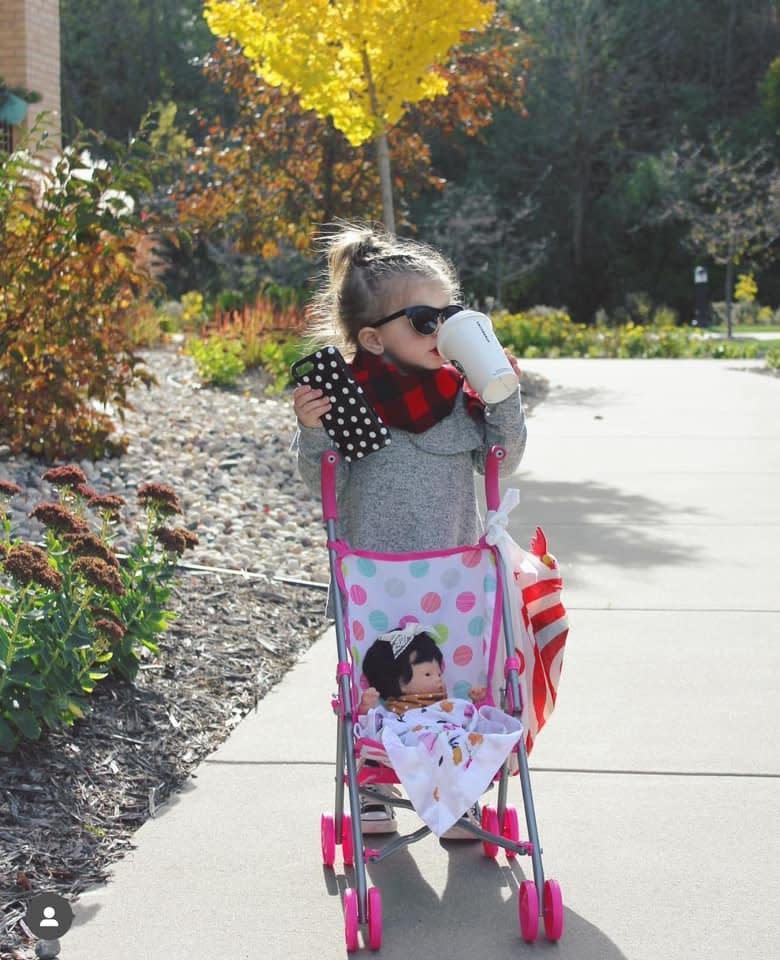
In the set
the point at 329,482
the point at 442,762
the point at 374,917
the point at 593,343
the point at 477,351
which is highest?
the point at 477,351

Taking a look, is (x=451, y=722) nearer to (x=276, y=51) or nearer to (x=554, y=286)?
(x=276, y=51)

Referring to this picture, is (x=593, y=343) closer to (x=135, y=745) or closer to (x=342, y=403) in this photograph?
(x=135, y=745)

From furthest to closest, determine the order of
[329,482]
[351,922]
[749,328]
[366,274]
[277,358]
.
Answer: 1. [749,328]
2. [277,358]
3. [366,274]
4. [329,482]
5. [351,922]

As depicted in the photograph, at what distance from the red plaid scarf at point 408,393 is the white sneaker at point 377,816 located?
96 centimetres

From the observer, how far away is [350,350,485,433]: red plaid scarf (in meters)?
3.37

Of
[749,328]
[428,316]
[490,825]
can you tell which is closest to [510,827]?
[490,825]

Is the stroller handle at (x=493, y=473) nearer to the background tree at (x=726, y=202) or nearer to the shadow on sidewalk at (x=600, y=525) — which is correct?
the shadow on sidewalk at (x=600, y=525)

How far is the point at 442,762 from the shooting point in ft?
9.58

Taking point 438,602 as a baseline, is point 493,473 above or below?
above

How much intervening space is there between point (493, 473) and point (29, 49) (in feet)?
42.2

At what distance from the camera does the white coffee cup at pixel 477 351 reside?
305cm

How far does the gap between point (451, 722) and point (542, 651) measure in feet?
1.37

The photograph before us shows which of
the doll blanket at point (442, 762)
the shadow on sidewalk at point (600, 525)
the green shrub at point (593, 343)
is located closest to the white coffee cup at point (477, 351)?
the doll blanket at point (442, 762)

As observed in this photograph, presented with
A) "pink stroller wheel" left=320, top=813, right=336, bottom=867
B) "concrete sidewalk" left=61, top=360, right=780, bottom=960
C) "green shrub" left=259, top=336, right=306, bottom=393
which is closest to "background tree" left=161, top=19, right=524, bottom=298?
"green shrub" left=259, top=336, right=306, bottom=393
